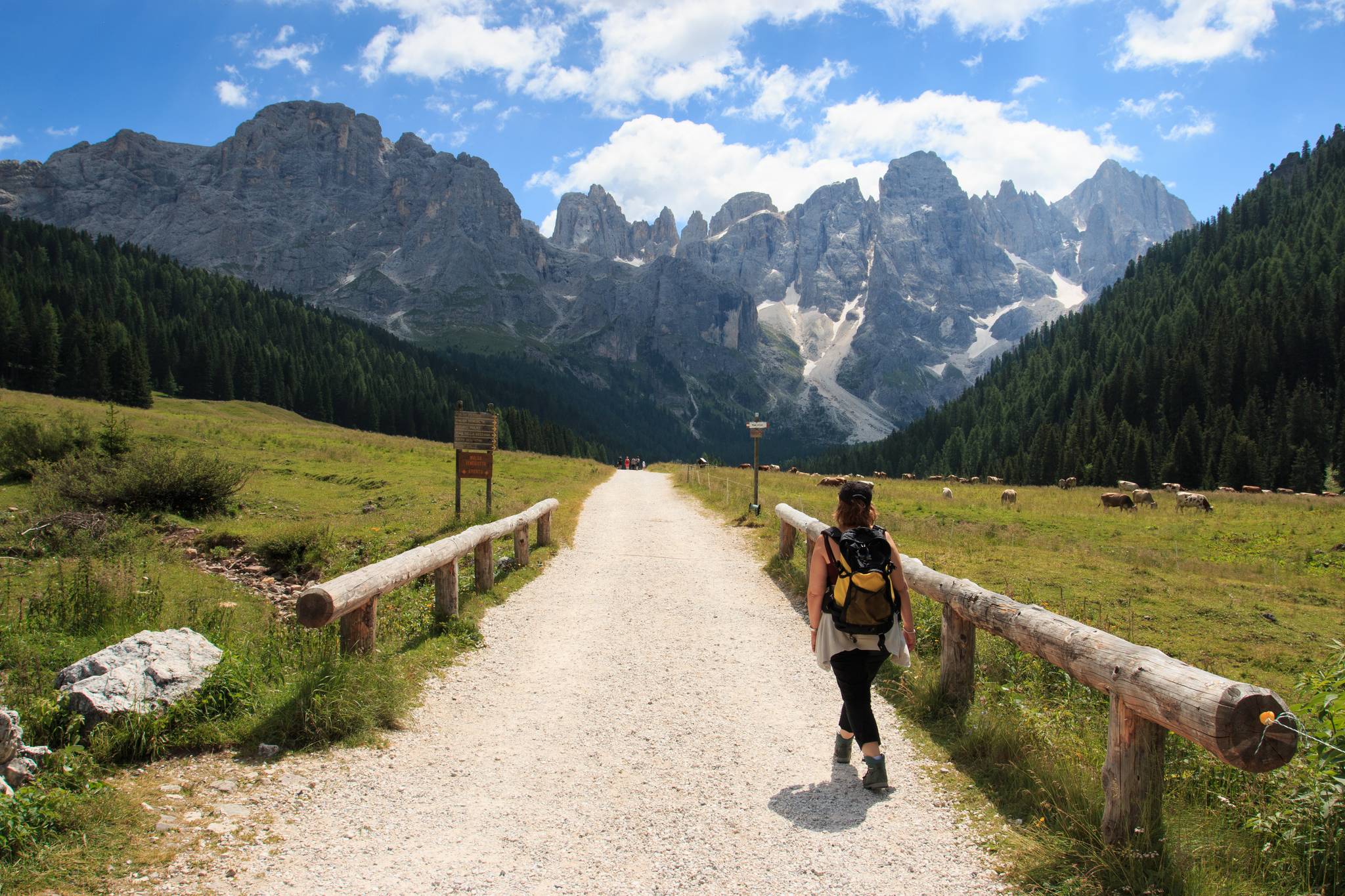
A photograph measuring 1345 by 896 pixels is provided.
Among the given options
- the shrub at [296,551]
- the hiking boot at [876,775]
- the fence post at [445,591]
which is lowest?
the shrub at [296,551]

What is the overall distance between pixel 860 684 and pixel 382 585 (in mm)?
5480

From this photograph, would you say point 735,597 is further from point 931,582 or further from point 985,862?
point 985,862

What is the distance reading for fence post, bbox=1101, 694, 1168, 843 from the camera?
4.51m

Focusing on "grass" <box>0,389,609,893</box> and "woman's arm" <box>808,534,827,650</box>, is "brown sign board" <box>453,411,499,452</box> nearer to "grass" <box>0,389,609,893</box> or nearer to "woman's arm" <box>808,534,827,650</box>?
"grass" <box>0,389,609,893</box>

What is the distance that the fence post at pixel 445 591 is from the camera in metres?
10.5

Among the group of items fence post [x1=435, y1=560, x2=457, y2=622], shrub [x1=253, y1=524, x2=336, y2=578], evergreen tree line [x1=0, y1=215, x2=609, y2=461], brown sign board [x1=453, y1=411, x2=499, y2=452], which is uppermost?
evergreen tree line [x1=0, y1=215, x2=609, y2=461]

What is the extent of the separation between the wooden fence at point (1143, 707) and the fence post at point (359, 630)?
21.9ft

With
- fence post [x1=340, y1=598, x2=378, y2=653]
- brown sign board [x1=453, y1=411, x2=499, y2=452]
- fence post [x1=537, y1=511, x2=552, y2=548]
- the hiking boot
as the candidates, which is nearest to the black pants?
the hiking boot

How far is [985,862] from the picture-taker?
15.6ft

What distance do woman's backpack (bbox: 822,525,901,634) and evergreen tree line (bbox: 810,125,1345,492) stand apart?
78.4 m

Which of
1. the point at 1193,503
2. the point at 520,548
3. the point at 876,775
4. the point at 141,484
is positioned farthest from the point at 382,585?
the point at 1193,503

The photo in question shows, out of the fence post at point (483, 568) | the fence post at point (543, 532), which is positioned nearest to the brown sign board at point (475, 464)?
the fence post at point (543, 532)

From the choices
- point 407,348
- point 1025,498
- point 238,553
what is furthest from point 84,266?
point 1025,498

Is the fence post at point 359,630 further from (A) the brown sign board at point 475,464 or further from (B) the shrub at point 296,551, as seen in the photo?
(A) the brown sign board at point 475,464
